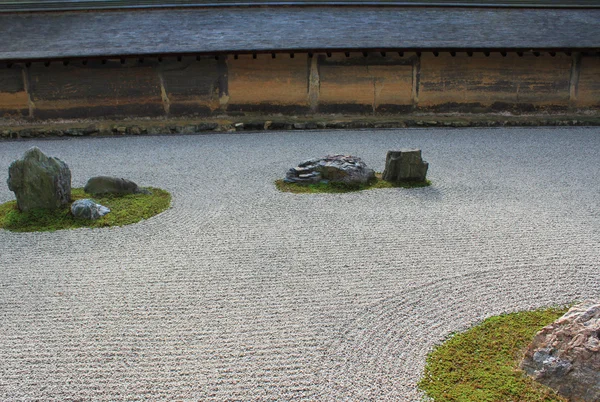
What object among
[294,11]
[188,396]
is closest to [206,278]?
[188,396]

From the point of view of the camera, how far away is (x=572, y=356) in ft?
10.1

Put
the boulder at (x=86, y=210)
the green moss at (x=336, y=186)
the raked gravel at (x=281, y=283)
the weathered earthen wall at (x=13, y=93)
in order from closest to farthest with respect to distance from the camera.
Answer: the raked gravel at (x=281, y=283) < the boulder at (x=86, y=210) < the green moss at (x=336, y=186) < the weathered earthen wall at (x=13, y=93)

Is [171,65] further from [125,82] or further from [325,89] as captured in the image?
[325,89]

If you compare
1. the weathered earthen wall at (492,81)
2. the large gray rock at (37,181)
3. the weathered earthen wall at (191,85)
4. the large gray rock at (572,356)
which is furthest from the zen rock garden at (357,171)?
the weathered earthen wall at (492,81)

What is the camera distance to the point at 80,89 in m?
12.6

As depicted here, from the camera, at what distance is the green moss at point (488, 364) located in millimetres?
3156

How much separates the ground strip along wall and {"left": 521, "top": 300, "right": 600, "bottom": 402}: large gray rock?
33.7 ft

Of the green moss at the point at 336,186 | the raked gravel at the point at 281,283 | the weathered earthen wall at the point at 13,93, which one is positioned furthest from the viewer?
the weathered earthen wall at the point at 13,93

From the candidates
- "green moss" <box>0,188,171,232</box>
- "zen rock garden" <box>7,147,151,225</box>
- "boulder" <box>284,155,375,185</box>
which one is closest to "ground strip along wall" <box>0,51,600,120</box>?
"boulder" <box>284,155,375,185</box>

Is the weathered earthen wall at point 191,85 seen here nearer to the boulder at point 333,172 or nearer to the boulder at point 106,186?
the boulder at point 333,172

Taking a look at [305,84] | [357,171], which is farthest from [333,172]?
[305,84]

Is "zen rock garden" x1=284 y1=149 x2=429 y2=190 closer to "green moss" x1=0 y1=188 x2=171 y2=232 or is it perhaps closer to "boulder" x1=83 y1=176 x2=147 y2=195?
"green moss" x1=0 y1=188 x2=171 y2=232

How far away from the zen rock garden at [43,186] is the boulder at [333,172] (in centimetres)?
275

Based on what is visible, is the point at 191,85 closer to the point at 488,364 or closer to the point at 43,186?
the point at 43,186
